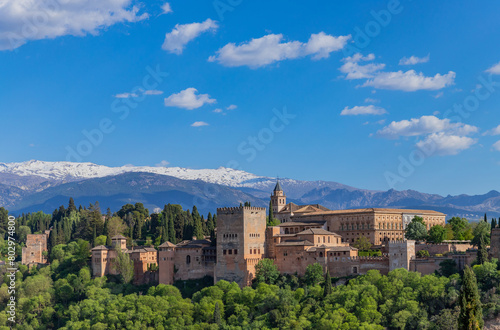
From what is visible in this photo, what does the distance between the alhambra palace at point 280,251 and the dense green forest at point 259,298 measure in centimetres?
152

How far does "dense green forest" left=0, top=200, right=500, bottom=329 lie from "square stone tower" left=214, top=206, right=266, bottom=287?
1.57 meters

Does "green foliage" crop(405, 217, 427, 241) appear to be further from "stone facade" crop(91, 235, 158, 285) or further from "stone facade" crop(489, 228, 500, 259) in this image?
"stone facade" crop(91, 235, 158, 285)

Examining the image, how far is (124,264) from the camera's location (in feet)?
265

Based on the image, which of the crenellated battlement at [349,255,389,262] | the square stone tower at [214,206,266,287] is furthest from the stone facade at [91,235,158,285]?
the crenellated battlement at [349,255,389,262]

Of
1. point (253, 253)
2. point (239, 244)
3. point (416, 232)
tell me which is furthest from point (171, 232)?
point (416, 232)

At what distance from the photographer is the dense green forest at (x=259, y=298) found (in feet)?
200

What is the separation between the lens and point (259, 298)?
225ft

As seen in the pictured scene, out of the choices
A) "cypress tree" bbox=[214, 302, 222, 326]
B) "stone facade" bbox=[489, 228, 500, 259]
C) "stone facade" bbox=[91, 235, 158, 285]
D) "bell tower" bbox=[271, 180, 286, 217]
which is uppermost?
"bell tower" bbox=[271, 180, 286, 217]

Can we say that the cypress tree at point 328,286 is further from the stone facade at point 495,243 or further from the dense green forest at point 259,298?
the stone facade at point 495,243

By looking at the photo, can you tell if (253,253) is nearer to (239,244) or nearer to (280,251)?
(239,244)

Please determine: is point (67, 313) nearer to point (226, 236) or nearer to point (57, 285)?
point (57, 285)

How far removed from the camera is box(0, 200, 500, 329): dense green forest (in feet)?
200

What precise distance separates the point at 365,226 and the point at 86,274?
3702 centimetres

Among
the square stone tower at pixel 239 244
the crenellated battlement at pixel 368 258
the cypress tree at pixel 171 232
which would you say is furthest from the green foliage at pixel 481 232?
the cypress tree at pixel 171 232
